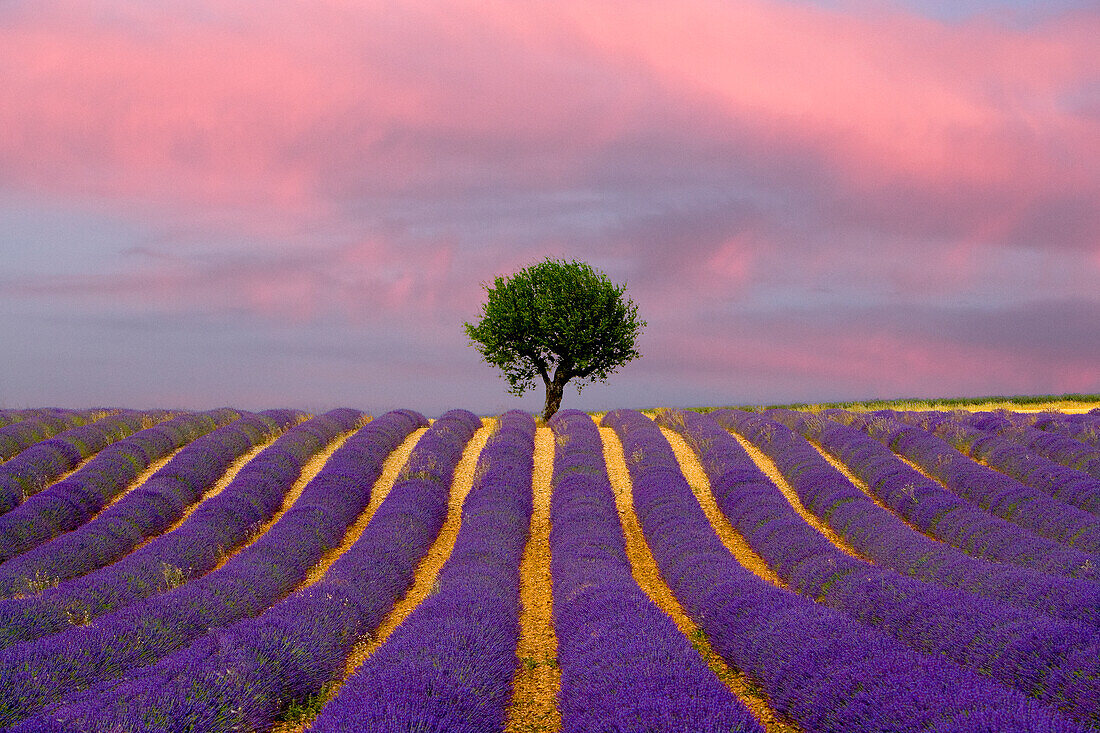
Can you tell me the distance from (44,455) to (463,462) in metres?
8.39

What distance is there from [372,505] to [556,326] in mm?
11837

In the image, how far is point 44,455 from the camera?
15023 mm

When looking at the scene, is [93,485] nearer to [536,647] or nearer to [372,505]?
[372,505]

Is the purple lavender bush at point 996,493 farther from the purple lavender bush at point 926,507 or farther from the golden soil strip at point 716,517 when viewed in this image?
the golden soil strip at point 716,517

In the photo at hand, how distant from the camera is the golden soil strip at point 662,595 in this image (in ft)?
19.7

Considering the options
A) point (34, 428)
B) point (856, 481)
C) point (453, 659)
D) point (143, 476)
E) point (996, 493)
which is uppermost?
point (34, 428)

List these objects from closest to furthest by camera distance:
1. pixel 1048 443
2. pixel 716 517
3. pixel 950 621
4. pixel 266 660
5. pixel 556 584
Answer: pixel 266 660, pixel 950 621, pixel 556 584, pixel 716 517, pixel 1048 443

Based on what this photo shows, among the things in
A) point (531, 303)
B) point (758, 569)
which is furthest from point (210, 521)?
point (531, 303)

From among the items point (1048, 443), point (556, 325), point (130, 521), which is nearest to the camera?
point (130, 521)

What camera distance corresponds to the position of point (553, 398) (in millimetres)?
25500

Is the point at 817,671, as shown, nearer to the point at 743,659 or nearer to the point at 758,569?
the point at 743,659

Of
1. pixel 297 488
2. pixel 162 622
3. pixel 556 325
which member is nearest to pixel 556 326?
pixel 556 325

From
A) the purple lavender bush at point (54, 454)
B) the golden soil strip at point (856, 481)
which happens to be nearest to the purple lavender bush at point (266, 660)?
the purple lavender bush at point (54, 454)

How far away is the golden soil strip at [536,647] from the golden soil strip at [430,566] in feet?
3.88
